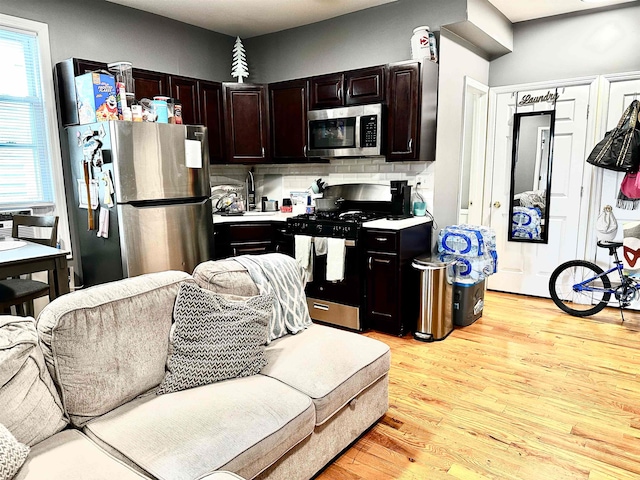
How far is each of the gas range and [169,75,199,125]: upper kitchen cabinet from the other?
1.40m

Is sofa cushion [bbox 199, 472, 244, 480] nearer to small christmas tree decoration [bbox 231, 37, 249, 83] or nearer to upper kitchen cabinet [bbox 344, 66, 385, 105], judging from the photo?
upper kitchen cabinet [bbox 344, 66, 385, 105]

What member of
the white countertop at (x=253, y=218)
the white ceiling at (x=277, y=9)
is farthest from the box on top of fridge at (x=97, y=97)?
the white countertop at (x=253, y=218)

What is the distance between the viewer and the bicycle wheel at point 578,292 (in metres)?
3.96

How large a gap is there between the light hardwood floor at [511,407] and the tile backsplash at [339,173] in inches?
57.2

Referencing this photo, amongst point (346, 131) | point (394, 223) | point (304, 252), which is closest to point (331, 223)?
point (304, 252)

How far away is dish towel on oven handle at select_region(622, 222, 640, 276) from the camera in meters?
3.75

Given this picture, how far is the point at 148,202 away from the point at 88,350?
193 centimetres

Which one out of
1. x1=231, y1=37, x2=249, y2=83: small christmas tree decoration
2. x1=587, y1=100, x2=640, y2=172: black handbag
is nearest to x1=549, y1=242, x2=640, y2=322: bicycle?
x1=587, y1=100, x2=640, y2=172: black handbag

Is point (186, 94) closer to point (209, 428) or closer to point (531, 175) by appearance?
point (209, 428)

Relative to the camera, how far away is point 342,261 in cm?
364

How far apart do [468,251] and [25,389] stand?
3292 millimetres

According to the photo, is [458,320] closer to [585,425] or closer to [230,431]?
[585,425]

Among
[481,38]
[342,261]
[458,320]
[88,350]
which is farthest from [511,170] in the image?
[88,350]

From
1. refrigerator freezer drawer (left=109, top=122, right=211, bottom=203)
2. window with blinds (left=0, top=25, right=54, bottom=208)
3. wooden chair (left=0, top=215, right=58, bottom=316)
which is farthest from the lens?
window with blinds (left=0, top=25, right=54, bottom=208)
